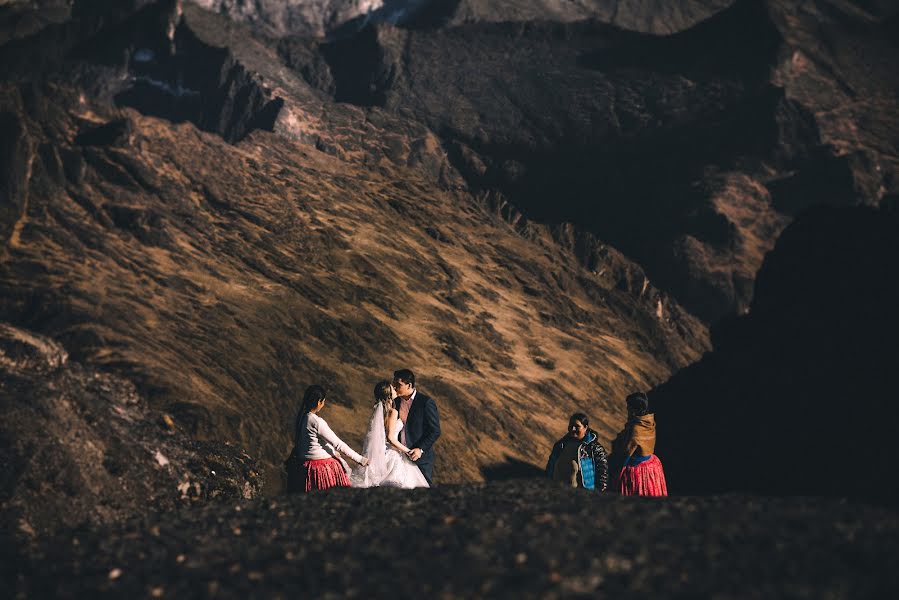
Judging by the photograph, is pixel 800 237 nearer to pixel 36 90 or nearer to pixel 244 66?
pixel 36 90

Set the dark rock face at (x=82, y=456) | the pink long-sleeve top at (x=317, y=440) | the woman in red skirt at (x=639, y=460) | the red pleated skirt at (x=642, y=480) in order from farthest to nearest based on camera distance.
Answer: the dark rock face at (x=82, y=456)
the red pleated skirt at (x=642, y=480)
the woman in red skirt at (x=639, y=460)
the pink long-sleeve top at (x=317, y=440)

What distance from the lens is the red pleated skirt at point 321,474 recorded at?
1354 cm

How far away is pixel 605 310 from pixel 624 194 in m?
26.4

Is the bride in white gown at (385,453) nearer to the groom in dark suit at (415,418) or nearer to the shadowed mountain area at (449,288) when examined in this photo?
the groom in dark suit at (415,418)

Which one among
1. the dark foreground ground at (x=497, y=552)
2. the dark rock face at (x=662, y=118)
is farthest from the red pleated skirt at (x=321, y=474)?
the dark rock face at (x=662, y=118)

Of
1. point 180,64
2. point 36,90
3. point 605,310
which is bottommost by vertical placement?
point 605,310

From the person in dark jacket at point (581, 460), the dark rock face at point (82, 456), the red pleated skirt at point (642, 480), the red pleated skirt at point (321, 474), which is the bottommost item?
the dark rock face at point (82, 456)

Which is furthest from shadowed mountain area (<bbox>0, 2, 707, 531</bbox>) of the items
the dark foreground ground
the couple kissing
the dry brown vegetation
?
the dark foreground ground

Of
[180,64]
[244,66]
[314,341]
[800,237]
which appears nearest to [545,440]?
[314,341]

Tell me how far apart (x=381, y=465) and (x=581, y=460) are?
2758 mm

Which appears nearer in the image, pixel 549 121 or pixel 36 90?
pixel 36 90

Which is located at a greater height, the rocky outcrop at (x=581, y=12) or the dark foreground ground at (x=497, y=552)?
the dark foreground ground at (x=497, y=552)

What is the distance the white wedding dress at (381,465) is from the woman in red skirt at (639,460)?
10.4ft

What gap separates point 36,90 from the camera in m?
54.6
